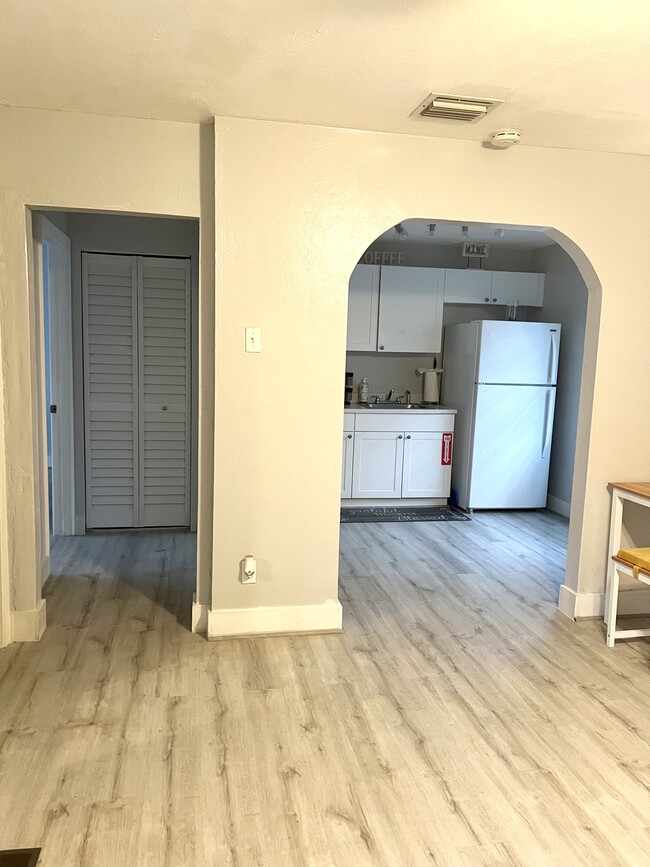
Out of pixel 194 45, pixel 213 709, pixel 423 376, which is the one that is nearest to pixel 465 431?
pixel 423 376

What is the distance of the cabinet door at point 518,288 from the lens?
5.98 meters

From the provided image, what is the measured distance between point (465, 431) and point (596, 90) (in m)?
3.53

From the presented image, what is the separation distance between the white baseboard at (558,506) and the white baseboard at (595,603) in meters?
2.05

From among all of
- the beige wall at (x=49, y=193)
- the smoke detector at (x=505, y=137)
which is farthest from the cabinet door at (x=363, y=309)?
the beige wall at (x=49, y=193)

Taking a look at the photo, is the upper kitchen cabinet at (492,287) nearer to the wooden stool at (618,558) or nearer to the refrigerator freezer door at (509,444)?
the refrigerator freezer door at (509,444)

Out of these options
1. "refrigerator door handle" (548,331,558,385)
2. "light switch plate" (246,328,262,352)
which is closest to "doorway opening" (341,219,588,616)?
"refrigerator door handle" (548,331,558,385)

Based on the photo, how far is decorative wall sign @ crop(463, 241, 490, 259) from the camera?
583 centimetres

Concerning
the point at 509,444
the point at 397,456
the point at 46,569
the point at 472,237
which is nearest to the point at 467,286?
the point at 472,237

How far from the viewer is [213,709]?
8.06ft

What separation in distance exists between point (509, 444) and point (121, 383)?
10.4 ft

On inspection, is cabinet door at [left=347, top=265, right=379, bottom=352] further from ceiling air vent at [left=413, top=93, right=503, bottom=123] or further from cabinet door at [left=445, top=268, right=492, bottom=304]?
ceiling air vent at [left=413, top=93, right=503, bottom=123]

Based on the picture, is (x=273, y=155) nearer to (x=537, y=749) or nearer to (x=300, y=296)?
(x=300, y=296)

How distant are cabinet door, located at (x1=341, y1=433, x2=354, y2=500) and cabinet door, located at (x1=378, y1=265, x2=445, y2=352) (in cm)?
91

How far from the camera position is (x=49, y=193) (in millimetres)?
2756
